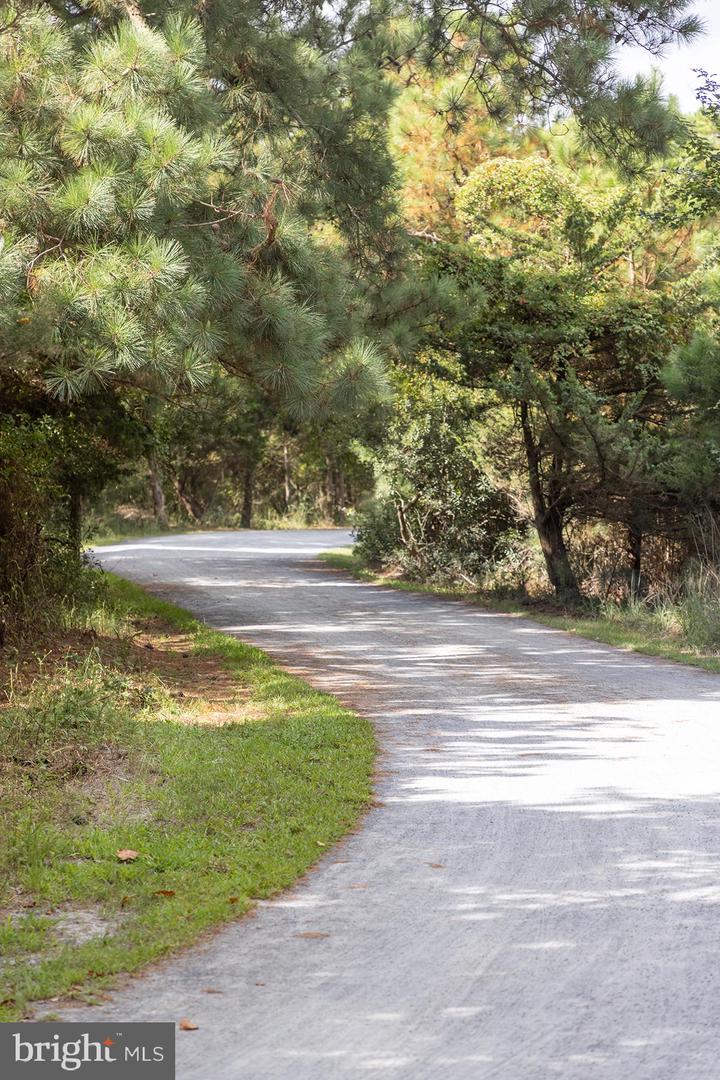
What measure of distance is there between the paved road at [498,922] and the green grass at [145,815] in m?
0.26

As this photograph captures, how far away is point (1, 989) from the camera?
4320mm

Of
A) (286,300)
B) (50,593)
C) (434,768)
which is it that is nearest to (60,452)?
(50,593)

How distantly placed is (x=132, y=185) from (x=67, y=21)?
11.2 ft

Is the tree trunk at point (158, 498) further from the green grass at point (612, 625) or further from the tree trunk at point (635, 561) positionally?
the tree trunk at point (635, 561)

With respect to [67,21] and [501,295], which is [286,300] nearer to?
[67,21]

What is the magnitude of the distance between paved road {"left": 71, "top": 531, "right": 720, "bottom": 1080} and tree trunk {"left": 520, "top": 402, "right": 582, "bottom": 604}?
809cm

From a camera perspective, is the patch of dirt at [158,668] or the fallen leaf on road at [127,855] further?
the patch of dirt at [158,668]

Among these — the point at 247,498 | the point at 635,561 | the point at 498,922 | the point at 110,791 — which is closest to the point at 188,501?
the point at 247,498

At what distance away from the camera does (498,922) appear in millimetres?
5059

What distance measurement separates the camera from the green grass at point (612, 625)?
13602 mm

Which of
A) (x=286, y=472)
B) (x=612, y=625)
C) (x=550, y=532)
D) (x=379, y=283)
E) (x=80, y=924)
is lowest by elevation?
(x=80, y=924)

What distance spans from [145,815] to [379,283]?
9.02 m

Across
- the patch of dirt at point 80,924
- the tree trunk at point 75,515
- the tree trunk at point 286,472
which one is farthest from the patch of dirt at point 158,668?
the tree trunk at point 286,472

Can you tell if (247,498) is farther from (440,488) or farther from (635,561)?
(635,561)
